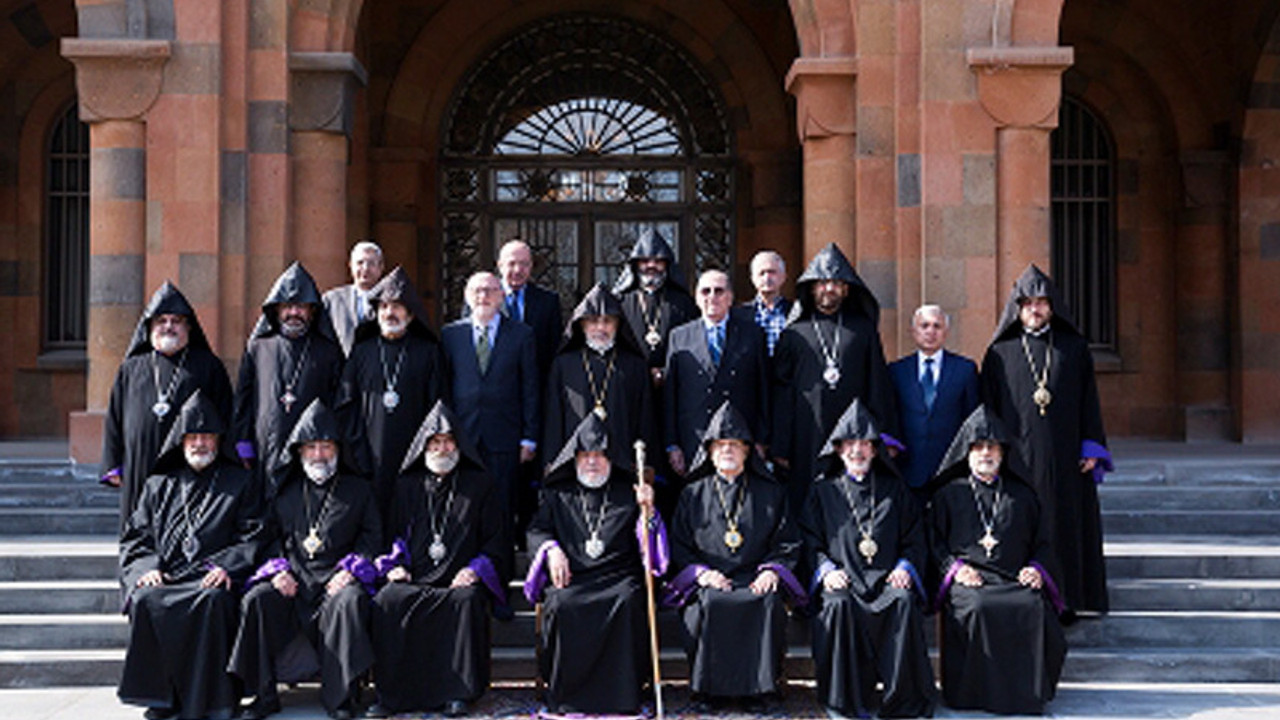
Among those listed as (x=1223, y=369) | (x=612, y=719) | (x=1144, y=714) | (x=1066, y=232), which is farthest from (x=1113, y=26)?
(x=612, y=719)

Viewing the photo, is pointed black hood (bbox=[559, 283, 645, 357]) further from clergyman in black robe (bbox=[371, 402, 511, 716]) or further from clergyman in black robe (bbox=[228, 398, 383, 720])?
clergyman in black robe (bbox=[228, 398, 383, 720])

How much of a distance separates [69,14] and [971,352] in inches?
394

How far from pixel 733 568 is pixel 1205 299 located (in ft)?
29.2

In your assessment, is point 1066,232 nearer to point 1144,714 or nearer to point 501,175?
point 501,175

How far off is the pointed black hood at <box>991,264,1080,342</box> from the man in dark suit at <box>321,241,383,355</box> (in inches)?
155

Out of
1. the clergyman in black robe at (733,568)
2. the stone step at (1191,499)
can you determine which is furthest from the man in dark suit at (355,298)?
the stone step at (1191,499)

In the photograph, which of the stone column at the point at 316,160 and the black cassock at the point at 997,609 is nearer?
the black cassock at the point at 997,609

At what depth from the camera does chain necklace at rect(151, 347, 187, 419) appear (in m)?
9.10

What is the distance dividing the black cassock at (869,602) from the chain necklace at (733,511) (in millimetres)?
399

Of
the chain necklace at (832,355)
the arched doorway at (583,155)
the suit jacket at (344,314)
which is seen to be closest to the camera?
the chain necklace at (832,355)

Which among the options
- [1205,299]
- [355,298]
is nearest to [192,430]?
[355,298]

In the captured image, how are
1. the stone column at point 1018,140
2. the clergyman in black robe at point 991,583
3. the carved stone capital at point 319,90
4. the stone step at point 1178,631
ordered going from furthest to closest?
1. the carved stone capital at point 319,90
2. the stone column at point 1018,140
3. the stone step at point 1178,631
4. the clergyman in black robe at point 991,583

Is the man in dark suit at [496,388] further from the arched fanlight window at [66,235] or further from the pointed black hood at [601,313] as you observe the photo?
the arched fanlight window at [66,235]

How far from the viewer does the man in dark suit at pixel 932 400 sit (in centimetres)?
912
